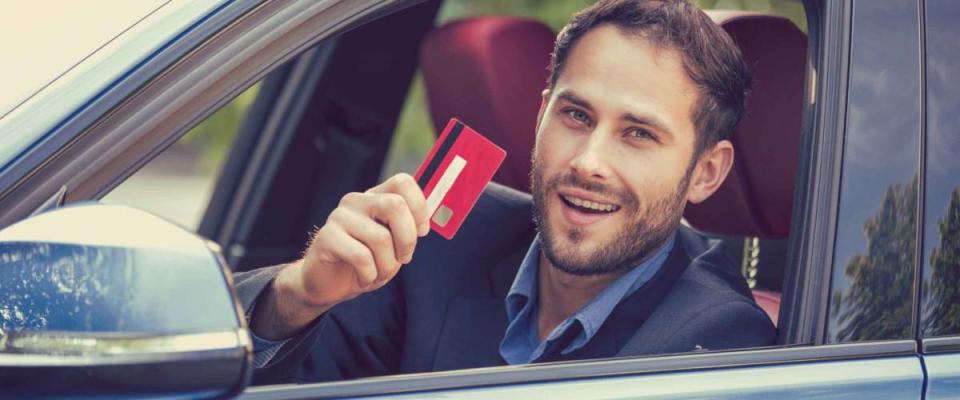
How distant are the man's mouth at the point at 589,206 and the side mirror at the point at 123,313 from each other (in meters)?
0.83

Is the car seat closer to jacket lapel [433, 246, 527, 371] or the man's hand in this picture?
jacket lapel [433, 246, 527, 371]

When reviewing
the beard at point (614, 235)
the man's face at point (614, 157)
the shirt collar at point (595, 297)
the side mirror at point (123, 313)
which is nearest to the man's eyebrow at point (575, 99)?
the man's face at point (614, 157)

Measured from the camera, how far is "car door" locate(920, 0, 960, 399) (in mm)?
1671

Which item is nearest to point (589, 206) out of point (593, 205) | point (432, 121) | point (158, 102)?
point (593, 205)

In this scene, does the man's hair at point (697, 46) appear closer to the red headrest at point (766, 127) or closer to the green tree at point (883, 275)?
the red headrest at point (766, 127)

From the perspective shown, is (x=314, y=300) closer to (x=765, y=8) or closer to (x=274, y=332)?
(x=274, y=332)

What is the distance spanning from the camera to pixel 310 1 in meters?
1.53

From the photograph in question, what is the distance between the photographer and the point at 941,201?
1.68 metres

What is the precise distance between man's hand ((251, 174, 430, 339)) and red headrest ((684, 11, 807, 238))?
815 millimetres

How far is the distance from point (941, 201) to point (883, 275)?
127 mm

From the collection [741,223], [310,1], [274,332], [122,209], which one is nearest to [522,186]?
[741,223]

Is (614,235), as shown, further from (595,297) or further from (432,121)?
(432,121)

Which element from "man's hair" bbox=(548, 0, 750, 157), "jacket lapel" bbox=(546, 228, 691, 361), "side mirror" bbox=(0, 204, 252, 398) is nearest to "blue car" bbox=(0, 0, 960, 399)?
"side mirror" bbox=(0, 204, 252, 398)

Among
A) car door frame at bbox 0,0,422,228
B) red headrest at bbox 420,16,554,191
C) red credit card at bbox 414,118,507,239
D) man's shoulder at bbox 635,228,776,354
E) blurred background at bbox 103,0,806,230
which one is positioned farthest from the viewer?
blurred background at bbox 103,0,806,230
